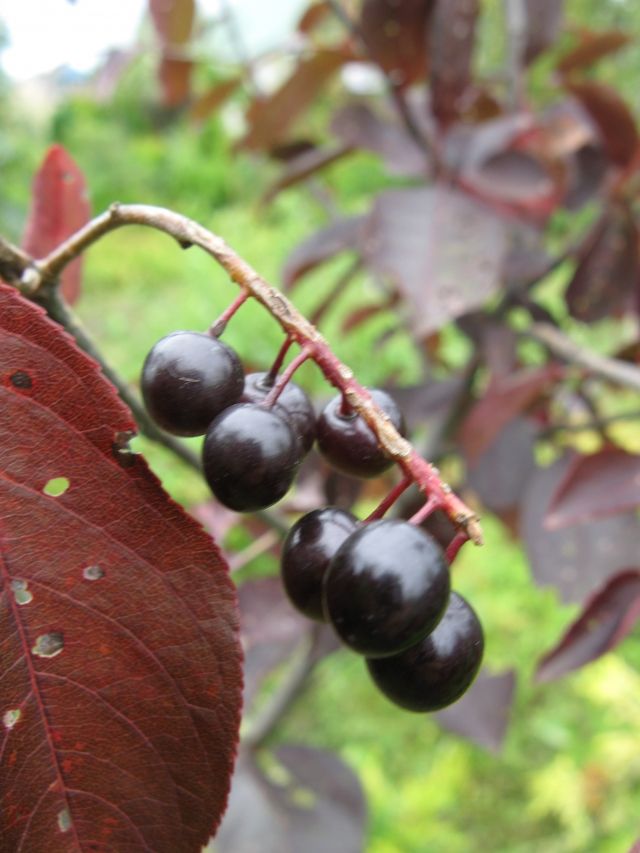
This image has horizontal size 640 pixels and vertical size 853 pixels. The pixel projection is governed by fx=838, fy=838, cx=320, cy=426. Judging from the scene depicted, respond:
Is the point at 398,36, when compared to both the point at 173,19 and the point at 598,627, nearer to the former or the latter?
the point at 173,19

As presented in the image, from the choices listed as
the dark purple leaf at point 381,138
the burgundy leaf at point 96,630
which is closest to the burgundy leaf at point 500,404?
the dark purple leaf at point 381,138

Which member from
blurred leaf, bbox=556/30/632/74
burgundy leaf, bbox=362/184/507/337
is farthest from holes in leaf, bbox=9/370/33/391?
blurred leaf, bbox=556/30/632/74

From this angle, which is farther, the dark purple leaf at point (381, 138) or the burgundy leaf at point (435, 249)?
the dark purple leaf at point (381, 138)

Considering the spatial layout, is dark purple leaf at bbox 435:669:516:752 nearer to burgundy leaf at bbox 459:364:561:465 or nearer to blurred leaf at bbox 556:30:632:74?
burgundy leaf at bbox 459:364:561:465

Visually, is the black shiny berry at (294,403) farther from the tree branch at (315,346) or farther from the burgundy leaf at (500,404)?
the burgundy leaf at (500,404)

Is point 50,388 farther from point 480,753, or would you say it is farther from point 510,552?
point 510,552

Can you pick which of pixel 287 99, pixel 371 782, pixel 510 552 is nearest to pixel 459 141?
pixel 287 99
